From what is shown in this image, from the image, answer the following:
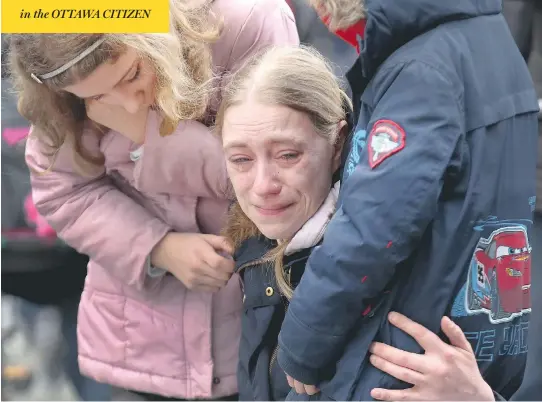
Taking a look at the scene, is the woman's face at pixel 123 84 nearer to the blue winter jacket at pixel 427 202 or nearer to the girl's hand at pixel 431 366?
the blue winter jacket at pixel 427 202

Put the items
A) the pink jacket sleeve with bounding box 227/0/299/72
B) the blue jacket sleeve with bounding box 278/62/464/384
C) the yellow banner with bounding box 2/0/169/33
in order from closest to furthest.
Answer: the blue jacket sleeve with bounding box 278/62/464/384 → the yellow banner with bounding box 2/0/169/33 → the pink jacket sleeve with bounding box 227/0/299/72

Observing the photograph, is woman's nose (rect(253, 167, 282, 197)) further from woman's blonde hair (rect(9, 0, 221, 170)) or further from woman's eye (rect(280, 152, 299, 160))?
woman's blonde hair (rect(9, 0, 221, 170))

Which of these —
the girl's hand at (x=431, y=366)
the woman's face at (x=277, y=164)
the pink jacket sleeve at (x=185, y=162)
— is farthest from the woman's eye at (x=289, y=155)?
the girl's hand at (x=431, y=366)

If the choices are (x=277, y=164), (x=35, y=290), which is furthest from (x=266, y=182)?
(x=35, y=290)

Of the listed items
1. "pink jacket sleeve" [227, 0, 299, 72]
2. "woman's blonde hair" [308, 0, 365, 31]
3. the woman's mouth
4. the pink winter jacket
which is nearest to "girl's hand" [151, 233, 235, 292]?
the pink winter jacket

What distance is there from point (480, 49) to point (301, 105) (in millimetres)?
206

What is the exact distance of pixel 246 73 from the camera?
0.87 metres

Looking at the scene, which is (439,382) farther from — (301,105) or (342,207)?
(301,105)

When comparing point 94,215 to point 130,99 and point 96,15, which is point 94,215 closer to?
point 130,99

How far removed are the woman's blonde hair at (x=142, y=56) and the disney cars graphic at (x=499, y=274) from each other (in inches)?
14.8

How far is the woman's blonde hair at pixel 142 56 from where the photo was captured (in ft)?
2.71

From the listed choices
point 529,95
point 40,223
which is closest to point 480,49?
point 529,95

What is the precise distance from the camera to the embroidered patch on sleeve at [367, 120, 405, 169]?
679mm

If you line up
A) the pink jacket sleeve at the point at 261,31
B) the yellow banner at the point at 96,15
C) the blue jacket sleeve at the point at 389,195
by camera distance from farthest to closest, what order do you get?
the pink jacket sleeve at the point at 261,31 < the yellow banner at the point at 96,15 < the blue jacket sleeve at the point at 389,195
